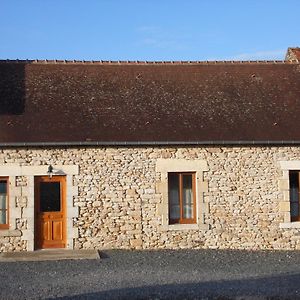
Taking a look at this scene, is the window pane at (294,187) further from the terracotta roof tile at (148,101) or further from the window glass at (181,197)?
the window glass at (181,197)

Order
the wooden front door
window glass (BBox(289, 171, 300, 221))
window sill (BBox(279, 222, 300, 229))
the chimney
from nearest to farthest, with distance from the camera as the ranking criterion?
the wooden front door, window sill (BBox(279, 222, 300, 229)), window glass (BBox(289, 171, 300, 221)), the chimney

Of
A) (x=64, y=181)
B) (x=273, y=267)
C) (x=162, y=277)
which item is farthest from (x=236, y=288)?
(x=64, y=181)

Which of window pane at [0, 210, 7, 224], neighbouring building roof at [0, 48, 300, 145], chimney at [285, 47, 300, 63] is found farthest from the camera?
chimney at [285, 47, 300, 63]

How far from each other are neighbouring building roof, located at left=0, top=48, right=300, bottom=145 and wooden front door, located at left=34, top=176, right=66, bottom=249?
1.08 metres

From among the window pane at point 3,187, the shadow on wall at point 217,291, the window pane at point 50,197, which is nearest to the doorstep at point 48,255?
the window pane at point 50,197

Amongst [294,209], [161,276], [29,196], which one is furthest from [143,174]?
[161,276]

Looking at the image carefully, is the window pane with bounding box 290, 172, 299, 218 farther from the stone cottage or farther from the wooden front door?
the wooden front door

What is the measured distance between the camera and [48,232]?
45.2ft

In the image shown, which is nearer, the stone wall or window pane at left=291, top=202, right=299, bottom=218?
the stone wall

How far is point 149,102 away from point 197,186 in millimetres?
2848

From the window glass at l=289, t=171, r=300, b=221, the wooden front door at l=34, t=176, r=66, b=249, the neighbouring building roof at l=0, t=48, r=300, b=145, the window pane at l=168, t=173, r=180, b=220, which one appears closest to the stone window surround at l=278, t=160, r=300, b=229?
the window glass at l=289, t=171, r=300, b=221

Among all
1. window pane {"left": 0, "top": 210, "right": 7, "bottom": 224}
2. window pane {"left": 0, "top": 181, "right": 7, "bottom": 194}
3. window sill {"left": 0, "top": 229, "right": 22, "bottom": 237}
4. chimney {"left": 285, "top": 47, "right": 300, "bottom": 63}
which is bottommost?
window sill {"left": 0, "top": 229, "right": 22, "bottom": 237}

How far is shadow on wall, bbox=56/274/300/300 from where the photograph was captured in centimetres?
810

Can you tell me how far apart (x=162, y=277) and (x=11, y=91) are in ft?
25.9
